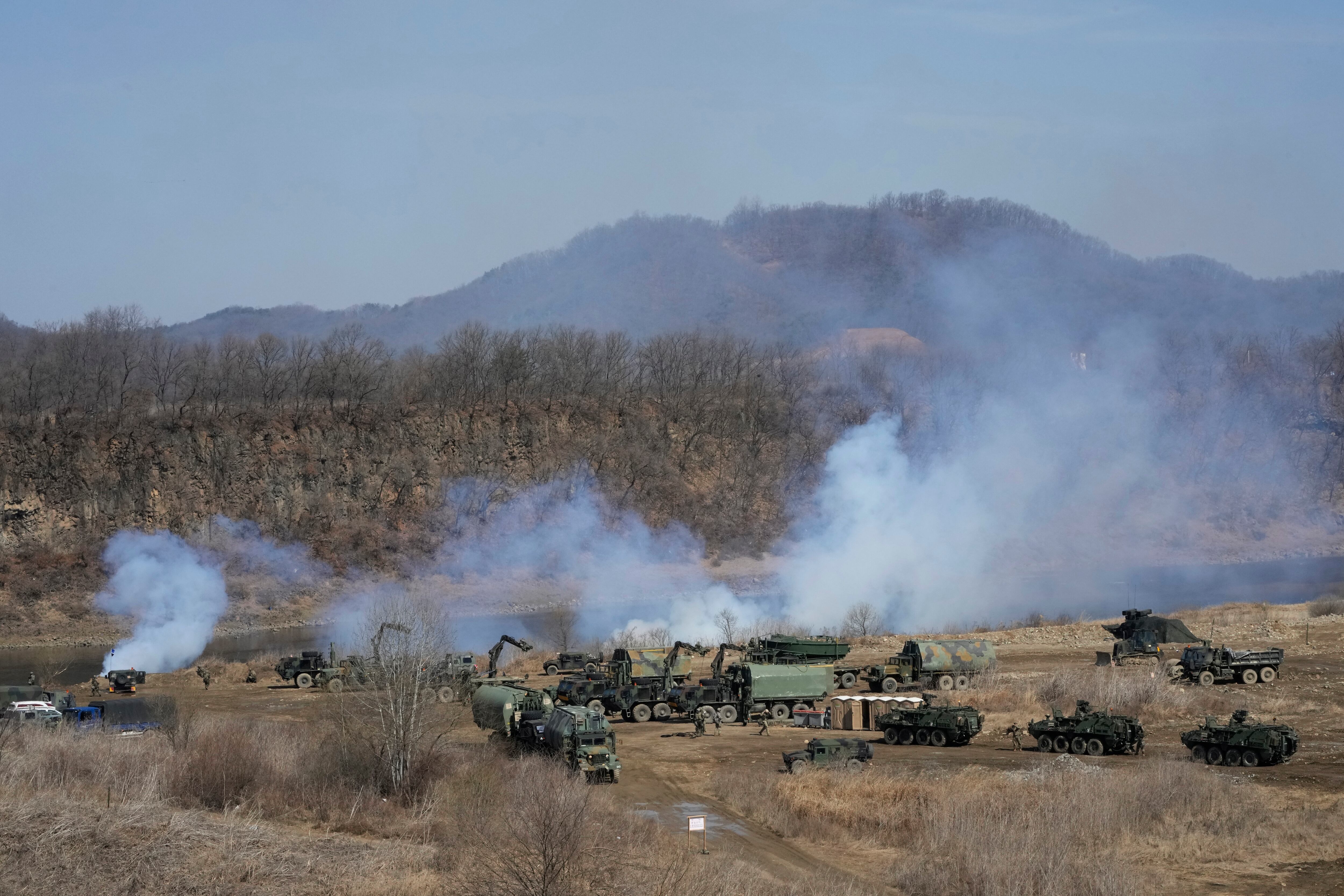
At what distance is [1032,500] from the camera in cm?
10125

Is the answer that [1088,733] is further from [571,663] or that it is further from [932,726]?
[571,663]

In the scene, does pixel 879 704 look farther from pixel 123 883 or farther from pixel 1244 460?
pixel 1244 460

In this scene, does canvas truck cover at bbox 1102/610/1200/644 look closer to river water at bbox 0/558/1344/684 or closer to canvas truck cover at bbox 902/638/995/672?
canvas truck cover at bbox 902/638/995/672

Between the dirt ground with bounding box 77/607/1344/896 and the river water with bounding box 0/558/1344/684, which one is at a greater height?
the river water with bounding box 0/558/1344/684

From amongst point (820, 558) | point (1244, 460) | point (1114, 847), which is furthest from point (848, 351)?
point (1114, 847)

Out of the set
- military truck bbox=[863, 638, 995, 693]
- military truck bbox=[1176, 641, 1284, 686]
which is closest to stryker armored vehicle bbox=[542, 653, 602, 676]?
military truck bbox=[863, 638, 995, 693]

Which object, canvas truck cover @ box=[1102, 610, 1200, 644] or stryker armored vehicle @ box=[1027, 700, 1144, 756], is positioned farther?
canvas truck cover @ box=[1102, 610, 1200, 644]

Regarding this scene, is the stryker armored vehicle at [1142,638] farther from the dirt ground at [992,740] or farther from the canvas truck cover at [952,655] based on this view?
the canvas truck cover at [952,655]

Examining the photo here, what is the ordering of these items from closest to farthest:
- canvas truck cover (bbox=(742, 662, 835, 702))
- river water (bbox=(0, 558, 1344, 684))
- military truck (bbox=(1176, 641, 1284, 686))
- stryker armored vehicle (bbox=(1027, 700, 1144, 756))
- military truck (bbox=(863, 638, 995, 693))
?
stryker armored vehicle (bbox=(1027, 700, 1144, 756)), canvas truck cover (bbox=(742, 662, 835, 702)), military truck (bbox=(1176, 641, 1284, 686)), military truck (bbox=(863, 638, 995, 693)), river water (bbox=(0, 558, 1344, 684))

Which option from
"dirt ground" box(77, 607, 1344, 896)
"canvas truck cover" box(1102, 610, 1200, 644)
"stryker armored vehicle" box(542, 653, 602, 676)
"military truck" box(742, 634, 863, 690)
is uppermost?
"canvas truck cover" box(1102, 610, 1200, 644)

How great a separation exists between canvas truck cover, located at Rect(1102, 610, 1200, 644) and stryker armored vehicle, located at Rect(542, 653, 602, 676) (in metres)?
20.1

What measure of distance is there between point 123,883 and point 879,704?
76.7 ft

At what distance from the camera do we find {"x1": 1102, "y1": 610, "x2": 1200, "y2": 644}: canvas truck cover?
4950cm

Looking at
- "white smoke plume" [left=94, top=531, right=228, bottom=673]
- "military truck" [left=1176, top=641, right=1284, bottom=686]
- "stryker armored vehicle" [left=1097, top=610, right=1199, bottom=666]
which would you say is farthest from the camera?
"white smoke plume" [left=94, top=531, right=228, bottom=673]
